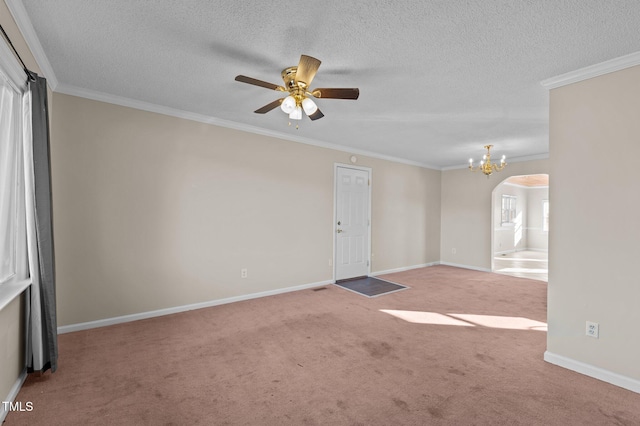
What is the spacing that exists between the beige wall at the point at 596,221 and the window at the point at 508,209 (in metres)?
8.09

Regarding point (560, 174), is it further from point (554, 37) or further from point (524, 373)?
point (524, 373)

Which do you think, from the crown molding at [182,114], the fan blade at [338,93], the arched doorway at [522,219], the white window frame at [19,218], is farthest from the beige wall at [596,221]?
the arched doorway at [522,219]

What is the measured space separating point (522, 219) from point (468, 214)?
5366mm

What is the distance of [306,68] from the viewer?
2016 millimetres

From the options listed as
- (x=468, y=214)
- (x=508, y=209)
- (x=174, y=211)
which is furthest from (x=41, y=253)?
(x=508, y=209)

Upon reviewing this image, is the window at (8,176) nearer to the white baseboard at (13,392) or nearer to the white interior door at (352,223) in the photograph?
the white baseboard at (13,392)

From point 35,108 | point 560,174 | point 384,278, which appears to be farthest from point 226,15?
point 384,278

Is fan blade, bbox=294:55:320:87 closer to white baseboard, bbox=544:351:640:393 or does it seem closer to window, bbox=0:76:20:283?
window, bbox=0:76:20:283

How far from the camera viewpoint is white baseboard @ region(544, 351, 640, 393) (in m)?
2.16

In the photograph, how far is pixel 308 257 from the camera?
4.88 m

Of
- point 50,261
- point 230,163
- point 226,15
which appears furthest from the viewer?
point 230,163

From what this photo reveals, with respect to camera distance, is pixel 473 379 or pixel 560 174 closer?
pixel 473 379

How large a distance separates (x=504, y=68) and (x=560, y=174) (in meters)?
1.06

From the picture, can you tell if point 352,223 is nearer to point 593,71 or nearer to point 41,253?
point 593,71
